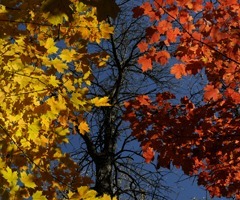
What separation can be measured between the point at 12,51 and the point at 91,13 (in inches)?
53.1

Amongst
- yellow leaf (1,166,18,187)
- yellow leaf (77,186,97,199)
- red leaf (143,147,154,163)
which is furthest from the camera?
red leaf (143,147,154,163)

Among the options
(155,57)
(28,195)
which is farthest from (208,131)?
(28,195)

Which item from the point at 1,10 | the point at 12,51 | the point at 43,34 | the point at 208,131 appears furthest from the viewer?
the point at 208,131

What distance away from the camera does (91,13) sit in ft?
16.2

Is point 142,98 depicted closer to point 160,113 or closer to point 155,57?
point 160,113

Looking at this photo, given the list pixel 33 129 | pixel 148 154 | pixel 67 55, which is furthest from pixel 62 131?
pixel 148 154

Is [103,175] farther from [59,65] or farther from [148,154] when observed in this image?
[59,65]

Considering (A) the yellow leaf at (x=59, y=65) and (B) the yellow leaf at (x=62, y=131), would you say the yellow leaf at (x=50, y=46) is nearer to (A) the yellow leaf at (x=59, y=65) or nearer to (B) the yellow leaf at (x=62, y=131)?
(A) the yellow leaf at (x=59, y=65)

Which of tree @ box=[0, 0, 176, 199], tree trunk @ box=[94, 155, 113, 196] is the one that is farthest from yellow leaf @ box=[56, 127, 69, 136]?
tree trunk @ box=[94, 155, 113, 196]

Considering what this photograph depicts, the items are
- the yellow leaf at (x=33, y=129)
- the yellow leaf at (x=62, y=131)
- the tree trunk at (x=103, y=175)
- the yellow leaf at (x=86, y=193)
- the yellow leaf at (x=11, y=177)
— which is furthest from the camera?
the tree trunk at (x=103, y=175)

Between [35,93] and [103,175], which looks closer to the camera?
[35,93]

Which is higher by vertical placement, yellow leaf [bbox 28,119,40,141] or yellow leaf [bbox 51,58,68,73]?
yellow leaf [bbox 51,58,68,73]

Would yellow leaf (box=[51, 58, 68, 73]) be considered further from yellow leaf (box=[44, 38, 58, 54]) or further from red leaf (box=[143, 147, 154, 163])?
red leaf (box=[143, 147, 154, 163])

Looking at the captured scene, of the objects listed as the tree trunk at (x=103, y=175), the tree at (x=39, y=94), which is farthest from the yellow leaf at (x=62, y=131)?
the tree trunk at (x=103, y=175)
